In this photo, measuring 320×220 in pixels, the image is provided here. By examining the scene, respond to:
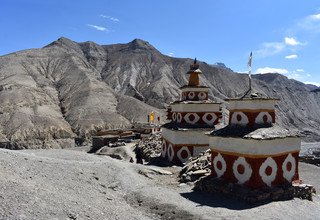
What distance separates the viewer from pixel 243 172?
18.8 meters

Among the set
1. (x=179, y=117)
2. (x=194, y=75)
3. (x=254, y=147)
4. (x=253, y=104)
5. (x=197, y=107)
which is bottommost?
(x=254, y=147)

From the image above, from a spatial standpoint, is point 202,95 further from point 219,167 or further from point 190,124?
point 219,167

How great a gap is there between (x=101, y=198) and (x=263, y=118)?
8979mm

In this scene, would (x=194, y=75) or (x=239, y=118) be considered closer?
(x=239, y=118)

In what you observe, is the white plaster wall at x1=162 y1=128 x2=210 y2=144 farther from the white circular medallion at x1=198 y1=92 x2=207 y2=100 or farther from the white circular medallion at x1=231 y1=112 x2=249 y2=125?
the white circular medallion at x1=231 y1=112 x2=249 y2=125

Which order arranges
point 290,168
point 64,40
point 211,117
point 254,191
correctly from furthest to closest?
point 64,40 → point 211,117 → point 290,168 → point 254,191

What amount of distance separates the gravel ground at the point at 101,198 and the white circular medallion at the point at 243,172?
1349mm

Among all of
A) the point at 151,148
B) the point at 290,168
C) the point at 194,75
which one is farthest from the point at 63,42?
the point at 290,168

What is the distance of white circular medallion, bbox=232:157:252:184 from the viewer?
18641 millimetres

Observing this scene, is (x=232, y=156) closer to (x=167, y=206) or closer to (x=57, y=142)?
(x=167, y=206)

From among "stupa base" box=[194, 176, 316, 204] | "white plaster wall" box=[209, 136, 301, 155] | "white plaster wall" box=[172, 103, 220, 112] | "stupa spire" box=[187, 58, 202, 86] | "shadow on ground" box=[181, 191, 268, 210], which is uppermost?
"stupa spire" box=[187, 58, 202, 86]

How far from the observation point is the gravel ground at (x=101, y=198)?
13.6m

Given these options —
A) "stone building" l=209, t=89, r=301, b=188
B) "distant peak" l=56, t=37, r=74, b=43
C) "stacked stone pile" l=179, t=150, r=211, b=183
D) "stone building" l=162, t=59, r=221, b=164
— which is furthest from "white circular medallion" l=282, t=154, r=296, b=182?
"distant peak" l=56, t=37, r=74, b=43

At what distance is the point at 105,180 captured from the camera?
64.2 feet
